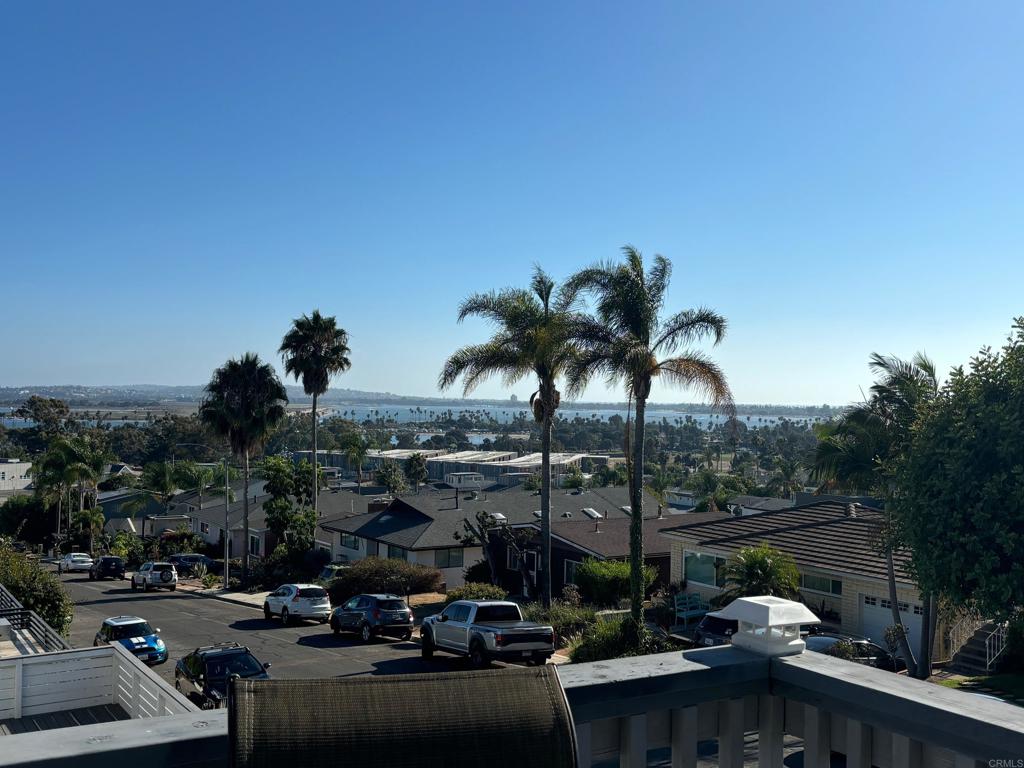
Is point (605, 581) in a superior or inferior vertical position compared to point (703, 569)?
inferior

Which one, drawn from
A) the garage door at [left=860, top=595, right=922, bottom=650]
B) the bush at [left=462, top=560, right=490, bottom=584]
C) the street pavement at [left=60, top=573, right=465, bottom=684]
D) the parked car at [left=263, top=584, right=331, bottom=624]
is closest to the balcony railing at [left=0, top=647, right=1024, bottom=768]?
the street pavement at [left=60, top=573, right=465, bottom=684]

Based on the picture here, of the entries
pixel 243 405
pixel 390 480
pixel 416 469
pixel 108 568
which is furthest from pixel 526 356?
pixel 416 469

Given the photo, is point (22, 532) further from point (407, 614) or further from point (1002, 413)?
point (1002, 413)

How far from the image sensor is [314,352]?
171 ft

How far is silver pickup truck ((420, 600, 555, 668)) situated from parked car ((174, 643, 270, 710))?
5.69 meters

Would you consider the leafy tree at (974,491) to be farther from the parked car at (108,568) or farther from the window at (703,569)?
the parked car at (108,568)

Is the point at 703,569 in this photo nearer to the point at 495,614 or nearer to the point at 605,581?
the point at 605,581

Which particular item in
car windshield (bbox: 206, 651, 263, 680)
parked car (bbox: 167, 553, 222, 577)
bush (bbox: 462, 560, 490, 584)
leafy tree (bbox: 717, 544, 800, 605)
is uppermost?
leafy tree (bbox: 717, 544, 800, 605)

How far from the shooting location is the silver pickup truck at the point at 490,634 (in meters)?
22.6

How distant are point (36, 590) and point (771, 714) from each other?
27.6 metres

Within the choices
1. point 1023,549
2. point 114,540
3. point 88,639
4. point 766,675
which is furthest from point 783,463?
point 766,675

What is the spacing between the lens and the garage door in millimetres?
24750

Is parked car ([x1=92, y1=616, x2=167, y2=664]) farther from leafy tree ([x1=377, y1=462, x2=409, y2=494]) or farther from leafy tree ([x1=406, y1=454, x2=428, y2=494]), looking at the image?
leafy tree ([x1=406, y1=454, x2=428, y2=494])

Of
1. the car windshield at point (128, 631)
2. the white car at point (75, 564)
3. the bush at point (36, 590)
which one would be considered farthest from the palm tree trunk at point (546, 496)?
the white car at point (75, 564)
